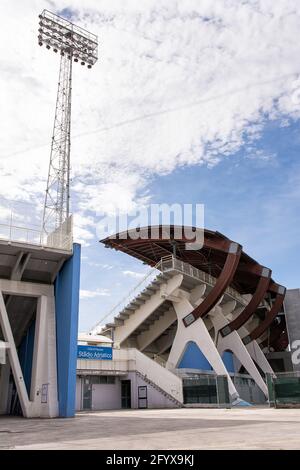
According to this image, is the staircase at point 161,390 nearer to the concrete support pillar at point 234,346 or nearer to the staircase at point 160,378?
the staircase at point 160,378

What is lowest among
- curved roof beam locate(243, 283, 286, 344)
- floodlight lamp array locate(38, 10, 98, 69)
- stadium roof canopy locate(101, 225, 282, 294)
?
curved roof beam locate(243, 283, 286, 344)

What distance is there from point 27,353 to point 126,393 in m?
10.6

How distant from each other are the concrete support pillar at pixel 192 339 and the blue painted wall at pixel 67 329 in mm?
16210

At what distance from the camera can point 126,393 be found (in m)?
35.5

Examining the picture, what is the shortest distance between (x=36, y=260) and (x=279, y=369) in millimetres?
50288

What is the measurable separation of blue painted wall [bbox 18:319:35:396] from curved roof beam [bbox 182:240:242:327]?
15.2 m

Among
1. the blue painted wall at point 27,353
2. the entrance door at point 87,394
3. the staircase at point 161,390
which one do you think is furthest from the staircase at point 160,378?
the blue painted wall at point 27,353

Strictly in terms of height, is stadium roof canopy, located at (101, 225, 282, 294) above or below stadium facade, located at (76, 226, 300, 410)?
above

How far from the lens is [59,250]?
24859mm

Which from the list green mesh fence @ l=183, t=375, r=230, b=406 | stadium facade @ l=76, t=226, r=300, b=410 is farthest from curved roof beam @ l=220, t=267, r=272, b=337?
green mesh fence @ l=183, t=375, r=230, b=406

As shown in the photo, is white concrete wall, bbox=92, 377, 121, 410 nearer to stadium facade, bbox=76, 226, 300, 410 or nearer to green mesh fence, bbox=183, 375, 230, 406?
stadium facade, bbox=76, 226, 300, 410

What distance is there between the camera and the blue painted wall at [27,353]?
92.2 ft

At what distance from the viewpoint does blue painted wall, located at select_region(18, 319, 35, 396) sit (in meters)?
28.1

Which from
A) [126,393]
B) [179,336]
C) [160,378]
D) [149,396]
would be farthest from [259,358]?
[149,396]
